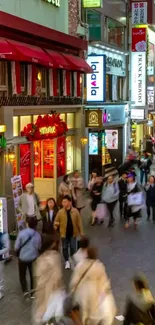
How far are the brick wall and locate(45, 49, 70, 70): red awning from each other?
299cm

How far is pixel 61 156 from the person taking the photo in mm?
22469

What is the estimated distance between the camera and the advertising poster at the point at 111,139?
30531 millimetres

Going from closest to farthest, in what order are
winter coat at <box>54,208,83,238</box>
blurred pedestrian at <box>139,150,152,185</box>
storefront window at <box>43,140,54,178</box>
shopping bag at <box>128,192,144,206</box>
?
winter coat at <box>54,208,83,238</box> → shopping bag at <box>128,192,144,206</box> → storefront window at <box>43,140,54,178</box> → blurred pedestrian at <box>139,150,152,185</box>

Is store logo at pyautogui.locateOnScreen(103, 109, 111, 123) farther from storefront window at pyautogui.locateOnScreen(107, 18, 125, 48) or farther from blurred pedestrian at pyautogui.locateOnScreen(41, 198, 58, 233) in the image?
blurred pedestrian at pyautogui.locateOnScreen(41, 198, 58, 233)

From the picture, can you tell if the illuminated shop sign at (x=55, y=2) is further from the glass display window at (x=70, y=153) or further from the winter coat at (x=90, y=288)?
the winter coat at (x=90, y=288)

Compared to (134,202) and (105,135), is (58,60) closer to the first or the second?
(134,202)

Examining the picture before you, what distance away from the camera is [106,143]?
99.3ft

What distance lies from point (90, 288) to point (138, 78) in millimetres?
26529

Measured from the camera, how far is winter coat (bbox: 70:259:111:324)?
8.43 m

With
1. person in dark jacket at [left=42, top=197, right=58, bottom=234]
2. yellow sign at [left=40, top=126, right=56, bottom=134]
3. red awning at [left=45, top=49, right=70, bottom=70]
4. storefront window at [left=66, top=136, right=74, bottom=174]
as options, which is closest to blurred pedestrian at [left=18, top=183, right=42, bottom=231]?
person in dark jacket at [left=42, top=197, right=58, bottom=234]

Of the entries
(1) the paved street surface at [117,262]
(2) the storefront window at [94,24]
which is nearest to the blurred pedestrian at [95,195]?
(1) the paved street surface at [117,262]

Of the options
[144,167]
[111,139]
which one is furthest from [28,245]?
[111,139]

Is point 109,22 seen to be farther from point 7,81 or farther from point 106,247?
point 106,247

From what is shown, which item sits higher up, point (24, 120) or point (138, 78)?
point (138, 78)
